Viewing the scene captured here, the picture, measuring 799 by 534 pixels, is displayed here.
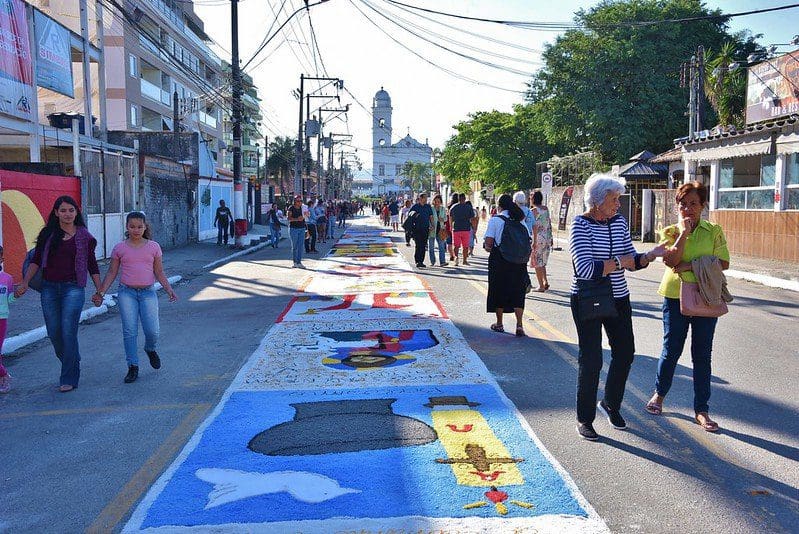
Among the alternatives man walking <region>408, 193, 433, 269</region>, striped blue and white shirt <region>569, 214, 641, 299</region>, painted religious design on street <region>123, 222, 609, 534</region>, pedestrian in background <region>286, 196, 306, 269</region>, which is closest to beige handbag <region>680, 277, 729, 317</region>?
striped blue and white shirt <region>569, 214, 641, 299</region>

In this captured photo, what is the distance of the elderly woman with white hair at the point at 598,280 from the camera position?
196 inches

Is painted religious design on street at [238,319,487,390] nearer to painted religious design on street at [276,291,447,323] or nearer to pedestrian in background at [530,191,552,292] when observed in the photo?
painted religious design on street at [276,291,447,323]

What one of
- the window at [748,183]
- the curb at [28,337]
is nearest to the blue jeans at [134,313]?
the curb at [28,337]

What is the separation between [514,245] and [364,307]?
11.5 ft

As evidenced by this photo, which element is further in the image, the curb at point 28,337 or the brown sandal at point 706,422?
the curb at point 28,337

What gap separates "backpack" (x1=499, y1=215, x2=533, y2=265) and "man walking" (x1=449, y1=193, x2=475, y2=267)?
30.3 ft

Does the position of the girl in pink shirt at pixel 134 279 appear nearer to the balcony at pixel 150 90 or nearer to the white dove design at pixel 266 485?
the white dove design at pixel 266 485

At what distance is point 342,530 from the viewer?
12.2 feet

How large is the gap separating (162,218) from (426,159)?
152m

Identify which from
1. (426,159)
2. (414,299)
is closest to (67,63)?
(414,299)

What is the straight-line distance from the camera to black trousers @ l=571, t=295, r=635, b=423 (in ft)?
16.8

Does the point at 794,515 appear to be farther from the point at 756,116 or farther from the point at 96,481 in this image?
the point at 756,116

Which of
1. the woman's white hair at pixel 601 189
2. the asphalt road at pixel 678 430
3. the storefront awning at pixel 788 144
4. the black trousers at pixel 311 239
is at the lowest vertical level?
the asphalt road at pixel 678 430

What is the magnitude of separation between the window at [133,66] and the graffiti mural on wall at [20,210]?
2853 cm
